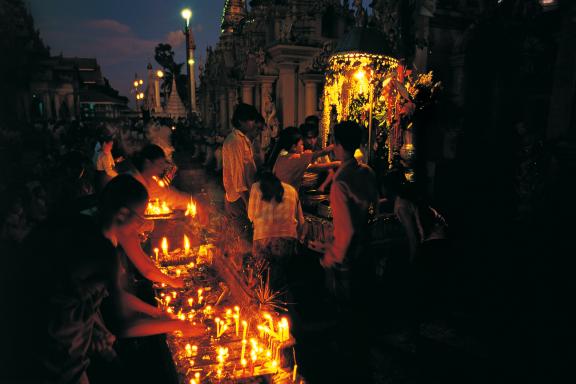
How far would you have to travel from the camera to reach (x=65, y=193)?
25.4 feet

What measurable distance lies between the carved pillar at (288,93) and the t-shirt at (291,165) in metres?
9.52

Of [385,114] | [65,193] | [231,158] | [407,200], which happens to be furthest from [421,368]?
[65,193]

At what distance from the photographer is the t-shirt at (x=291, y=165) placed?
592 cm

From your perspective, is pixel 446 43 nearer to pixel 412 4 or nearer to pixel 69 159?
pixel 412 4

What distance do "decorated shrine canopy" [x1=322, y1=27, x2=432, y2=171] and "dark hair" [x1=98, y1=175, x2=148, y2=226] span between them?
6356 mm

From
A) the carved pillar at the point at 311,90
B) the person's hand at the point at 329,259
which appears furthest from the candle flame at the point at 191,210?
the carved pillar at the point at 311,90

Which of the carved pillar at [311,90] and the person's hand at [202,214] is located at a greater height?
the carved pillar at [311,90]

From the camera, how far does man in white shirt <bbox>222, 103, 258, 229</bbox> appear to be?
5949mm

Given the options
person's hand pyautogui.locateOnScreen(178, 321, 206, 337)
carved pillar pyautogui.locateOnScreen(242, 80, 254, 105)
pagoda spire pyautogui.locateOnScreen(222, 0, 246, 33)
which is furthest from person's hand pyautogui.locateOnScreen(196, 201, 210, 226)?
pagoda spire pyautogui.locateOnScreen(222, 0, 246, 33)

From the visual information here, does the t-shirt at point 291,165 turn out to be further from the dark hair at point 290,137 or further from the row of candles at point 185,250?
the row of candles at point 185,250

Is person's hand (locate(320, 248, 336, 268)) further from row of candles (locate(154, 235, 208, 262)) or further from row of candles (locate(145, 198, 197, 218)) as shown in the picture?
row of candles (locate(145, 198, 197, 218))

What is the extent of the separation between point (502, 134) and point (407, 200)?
29.1 ft

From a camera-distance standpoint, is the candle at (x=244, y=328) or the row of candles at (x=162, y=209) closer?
the candle at (x=244, y=328)

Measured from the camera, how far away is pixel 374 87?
31.6ft
